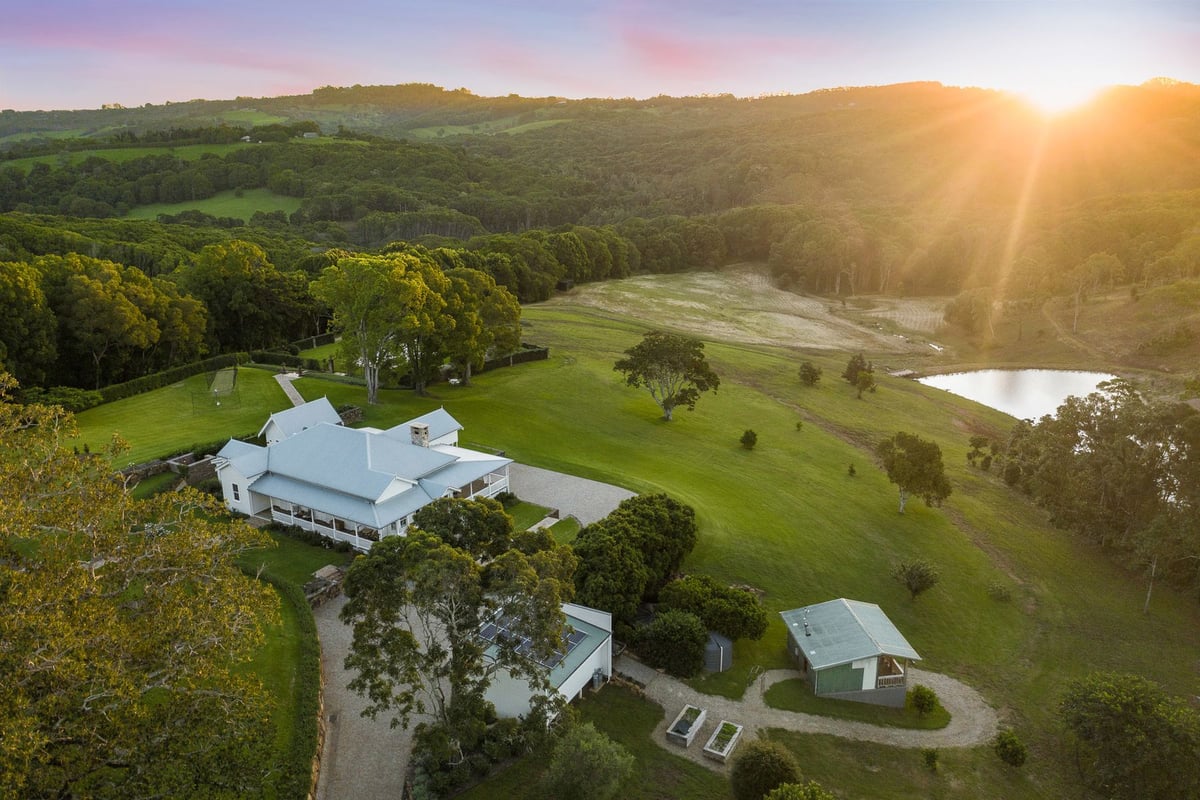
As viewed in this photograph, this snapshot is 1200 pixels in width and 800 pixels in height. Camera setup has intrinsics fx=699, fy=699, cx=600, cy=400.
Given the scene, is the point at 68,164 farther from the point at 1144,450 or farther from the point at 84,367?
the point at 1144,450

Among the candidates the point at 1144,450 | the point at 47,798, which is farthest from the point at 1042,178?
the point at 47,798

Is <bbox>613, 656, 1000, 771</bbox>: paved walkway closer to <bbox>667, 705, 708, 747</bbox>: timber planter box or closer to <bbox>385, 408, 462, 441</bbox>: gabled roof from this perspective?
<bbox>667, 705, 708, 747</bbox>: timber planter box

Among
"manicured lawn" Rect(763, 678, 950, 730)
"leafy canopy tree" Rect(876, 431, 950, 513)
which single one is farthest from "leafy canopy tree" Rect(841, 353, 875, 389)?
"manicured lawn" Rect(763, 678, 950, 730)

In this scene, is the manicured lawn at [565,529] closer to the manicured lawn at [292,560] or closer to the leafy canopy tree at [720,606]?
the leafy canopy tree at [720,606]

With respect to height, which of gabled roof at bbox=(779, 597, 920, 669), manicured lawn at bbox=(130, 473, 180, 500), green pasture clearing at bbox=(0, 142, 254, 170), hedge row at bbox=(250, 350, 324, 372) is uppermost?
green pasture clearing at bbox=(0, 142, 254, 170)

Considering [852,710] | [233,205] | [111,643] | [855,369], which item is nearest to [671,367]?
[855,369]

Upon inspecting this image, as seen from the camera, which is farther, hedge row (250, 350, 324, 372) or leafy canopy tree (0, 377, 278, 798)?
hedge row (250, 350, 324, 372)
